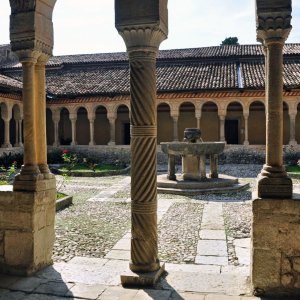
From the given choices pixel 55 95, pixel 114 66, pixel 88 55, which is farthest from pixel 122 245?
pixel 88 55

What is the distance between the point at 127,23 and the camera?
458 centimetres

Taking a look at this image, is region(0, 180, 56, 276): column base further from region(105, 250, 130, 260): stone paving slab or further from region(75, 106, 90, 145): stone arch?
region(75, 106, 90, 145): stone arch

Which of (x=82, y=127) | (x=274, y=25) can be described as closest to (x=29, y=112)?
(x=274, y=25)

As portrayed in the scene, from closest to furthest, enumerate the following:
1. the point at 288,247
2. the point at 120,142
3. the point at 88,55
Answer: the point at 288,247, the point at 120,142, the point at 88,55

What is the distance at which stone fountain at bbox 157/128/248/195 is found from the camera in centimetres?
1273

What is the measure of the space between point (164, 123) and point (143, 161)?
72.2 ft

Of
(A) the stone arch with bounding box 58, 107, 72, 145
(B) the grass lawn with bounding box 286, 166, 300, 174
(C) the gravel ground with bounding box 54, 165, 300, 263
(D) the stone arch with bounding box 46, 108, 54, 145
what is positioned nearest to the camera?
(C) the gravel ground with bounding box 54, 165, 300, 263

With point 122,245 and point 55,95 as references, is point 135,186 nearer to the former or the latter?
point 122,245

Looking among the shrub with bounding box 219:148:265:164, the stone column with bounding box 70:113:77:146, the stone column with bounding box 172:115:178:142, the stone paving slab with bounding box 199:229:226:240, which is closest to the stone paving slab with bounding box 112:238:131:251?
the stone paving slab with bounding box 199:229:226:240

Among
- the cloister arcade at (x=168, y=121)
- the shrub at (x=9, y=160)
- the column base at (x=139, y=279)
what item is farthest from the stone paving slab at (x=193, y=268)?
the cloister arcade at (x=168, y=121)

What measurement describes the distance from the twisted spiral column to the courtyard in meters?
0.43

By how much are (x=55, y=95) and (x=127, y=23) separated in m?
21.6

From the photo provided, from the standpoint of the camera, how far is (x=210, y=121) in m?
25.9

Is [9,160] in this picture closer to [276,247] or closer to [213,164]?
[213,164]
